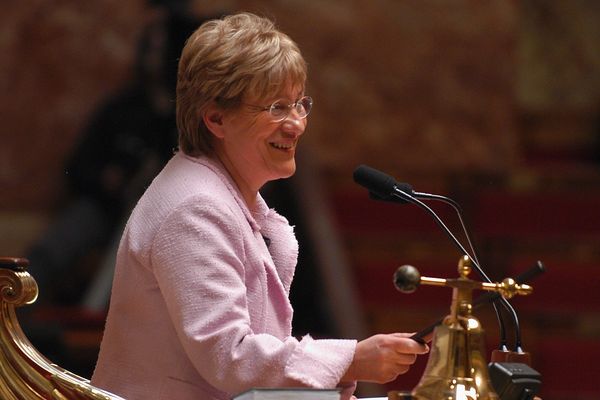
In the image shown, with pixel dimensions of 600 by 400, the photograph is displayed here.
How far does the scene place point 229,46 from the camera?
198 centimetres

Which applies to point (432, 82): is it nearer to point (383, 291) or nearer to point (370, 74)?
point (370, 74)

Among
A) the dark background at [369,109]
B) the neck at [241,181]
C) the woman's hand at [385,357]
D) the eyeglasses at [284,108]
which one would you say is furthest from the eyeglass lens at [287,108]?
the dark background at [369,109]

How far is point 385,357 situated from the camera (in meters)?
1.87

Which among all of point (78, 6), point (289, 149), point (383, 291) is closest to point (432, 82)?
point (383, 291)

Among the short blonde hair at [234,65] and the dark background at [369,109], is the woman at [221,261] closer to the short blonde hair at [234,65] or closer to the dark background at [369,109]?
the short blonde hair at [234,65]

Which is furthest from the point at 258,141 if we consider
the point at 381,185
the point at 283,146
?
the point at 381,185

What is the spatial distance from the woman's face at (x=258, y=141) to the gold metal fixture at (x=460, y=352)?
36 centimetres

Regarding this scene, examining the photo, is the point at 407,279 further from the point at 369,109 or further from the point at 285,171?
the point at 369,109

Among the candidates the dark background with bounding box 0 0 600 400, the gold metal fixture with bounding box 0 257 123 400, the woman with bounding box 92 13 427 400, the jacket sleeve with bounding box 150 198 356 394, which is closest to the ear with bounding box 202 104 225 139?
the woman with bounding box 92 13 427 400

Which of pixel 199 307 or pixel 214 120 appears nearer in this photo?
pixel 199 307

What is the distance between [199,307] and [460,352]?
14.0 inches

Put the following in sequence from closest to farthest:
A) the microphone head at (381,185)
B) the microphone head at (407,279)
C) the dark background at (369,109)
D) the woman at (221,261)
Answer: the microphone head at (407,279)
the woman at (221,261)
the microphone head at (381,185)
the dark background at (369,109)

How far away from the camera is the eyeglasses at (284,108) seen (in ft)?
6.54

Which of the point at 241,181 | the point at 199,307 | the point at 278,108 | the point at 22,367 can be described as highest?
the point at 278,108
